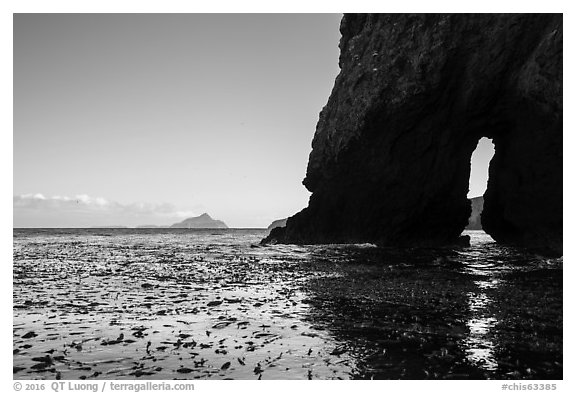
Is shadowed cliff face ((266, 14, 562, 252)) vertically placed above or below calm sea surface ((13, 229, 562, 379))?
above

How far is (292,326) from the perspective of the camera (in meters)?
14.0

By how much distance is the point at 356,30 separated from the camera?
188 ft

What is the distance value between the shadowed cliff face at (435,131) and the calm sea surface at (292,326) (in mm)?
16905

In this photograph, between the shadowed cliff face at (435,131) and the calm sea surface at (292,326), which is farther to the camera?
the shadowed cliff face at (435,131)

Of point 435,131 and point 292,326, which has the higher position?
point 435,131

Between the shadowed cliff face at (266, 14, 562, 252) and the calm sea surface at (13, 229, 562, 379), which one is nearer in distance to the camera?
the calm sea surface at (13, 229, 562, 379)

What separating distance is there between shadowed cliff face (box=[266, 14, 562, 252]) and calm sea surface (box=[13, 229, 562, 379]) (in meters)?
16.9

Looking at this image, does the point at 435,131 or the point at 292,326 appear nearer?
the point at 292,326

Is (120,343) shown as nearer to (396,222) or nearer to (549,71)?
(549,71)

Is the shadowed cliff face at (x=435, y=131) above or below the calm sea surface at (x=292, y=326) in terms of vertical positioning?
above

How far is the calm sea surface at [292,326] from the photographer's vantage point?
1034cm

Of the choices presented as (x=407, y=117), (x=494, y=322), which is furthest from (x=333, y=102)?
(x=494, y=322)

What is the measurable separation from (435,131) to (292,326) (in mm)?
36772

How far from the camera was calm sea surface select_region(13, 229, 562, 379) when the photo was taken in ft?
33.9
